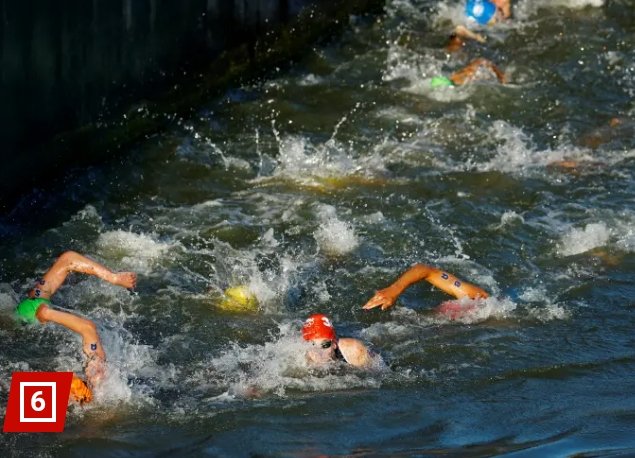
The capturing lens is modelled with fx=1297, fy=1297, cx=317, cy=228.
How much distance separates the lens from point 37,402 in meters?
9.27

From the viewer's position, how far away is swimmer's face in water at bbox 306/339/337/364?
988 cm

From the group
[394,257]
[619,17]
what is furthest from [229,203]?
[619,17]

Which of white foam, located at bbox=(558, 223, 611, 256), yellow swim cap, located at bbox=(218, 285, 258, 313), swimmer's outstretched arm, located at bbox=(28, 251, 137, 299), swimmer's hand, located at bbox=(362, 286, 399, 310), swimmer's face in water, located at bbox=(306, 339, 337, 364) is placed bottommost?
swimmer's face in water, located at bbox=(306, 339, 337, 364)

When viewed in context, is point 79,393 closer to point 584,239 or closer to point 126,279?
point 126,279

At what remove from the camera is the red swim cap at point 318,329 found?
32.5 ft

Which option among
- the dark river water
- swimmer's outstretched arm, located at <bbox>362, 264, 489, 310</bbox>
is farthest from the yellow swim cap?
swimmer's outstretched arm, located at <bbox>362, 264, 489, 310</bbox>

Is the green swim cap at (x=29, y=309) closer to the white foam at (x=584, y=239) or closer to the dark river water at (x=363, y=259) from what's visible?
the dark river water at (x=363, y=259)

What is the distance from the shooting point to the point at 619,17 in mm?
18672

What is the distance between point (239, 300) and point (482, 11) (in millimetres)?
8578

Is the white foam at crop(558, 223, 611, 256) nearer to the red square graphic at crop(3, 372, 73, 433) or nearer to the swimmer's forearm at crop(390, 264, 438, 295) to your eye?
the swimmer's forearm at crop(390, 264, 438, 295)

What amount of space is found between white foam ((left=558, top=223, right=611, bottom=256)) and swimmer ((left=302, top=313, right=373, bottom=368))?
115 inches

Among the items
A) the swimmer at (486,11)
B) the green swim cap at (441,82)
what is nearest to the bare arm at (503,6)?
the swimmer at (486,11)

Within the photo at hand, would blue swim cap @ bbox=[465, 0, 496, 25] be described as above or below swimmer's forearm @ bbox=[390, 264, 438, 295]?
above

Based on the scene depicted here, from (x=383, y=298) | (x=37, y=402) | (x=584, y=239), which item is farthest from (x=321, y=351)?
(x=584, y=239)
